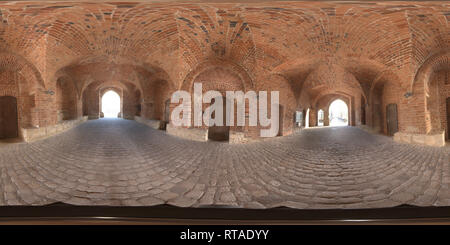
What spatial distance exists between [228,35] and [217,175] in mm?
1894

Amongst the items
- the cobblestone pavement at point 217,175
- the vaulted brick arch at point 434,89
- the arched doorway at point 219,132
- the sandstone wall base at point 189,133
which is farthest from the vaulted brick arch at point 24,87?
the vaulted brick arch at point 434,89

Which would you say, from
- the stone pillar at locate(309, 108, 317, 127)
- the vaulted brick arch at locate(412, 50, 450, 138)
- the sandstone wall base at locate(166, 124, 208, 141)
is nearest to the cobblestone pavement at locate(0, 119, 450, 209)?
the sandstone wall base at locate(166, 124, 208, 141)

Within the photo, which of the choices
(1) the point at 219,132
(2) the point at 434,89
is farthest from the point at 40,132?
(2) the point at 434,89

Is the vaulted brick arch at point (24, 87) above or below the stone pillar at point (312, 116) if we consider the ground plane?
above

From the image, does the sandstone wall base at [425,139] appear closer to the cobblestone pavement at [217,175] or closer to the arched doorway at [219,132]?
the cobblestone pavement at [217,175]

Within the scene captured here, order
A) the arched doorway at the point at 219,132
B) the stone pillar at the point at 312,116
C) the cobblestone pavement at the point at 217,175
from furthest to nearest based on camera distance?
the stone pillar at the point at 312,116 < the arched doorway at the point at 219,132 < the cobblestone pavement at the point at 217,175

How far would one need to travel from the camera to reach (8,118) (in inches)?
85.1

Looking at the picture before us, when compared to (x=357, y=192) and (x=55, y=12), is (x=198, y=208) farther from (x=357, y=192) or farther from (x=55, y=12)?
(x=55, y=12)

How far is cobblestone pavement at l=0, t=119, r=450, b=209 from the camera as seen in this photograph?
1.60 metres

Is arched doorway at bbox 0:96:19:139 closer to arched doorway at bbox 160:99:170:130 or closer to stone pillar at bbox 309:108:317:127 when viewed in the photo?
arched doorway at bbox 160:99:170:130

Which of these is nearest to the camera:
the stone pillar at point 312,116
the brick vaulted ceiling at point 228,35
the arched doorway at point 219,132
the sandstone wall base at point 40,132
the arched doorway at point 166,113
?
the brick vaulted ceiling at point 228,35

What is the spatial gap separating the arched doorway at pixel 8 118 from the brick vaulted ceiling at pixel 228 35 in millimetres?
505

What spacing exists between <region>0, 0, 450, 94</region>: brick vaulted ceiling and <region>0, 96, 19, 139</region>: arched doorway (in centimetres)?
50

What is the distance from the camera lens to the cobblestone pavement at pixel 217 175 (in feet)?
5.25
